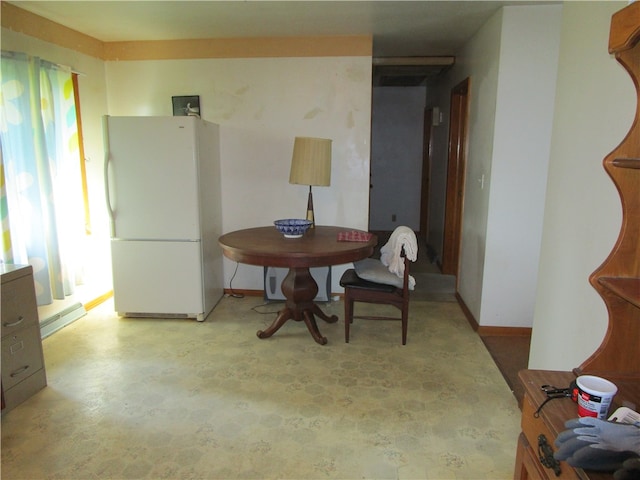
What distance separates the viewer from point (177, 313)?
343 cm

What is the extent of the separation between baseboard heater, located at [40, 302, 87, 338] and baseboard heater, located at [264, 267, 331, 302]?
1.60 metres

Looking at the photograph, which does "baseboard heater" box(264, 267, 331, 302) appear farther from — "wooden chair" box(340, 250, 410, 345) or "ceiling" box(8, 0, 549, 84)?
"ceiling" box(8, 0, 549, 84)

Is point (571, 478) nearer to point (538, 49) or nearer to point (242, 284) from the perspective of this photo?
point (538, 49)

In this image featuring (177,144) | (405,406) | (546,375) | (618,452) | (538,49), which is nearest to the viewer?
(618,452)

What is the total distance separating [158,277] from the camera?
338 centimetres

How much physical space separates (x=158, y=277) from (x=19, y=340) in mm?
1179

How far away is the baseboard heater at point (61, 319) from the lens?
3113mm

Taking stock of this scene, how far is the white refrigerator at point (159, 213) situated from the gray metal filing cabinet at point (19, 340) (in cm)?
101

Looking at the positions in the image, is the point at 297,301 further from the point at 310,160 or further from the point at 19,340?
the point at 19,340

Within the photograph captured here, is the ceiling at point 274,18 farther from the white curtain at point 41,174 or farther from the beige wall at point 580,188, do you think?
the beige wall at point 580,188

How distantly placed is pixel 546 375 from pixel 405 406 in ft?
4.01

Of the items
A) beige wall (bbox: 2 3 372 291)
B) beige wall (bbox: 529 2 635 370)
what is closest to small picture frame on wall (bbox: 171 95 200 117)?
beige wall (bbox: 2 3 372 291)

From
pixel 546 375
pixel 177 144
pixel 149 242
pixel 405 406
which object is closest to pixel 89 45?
pixel 177 144

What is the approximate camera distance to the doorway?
158 inches
